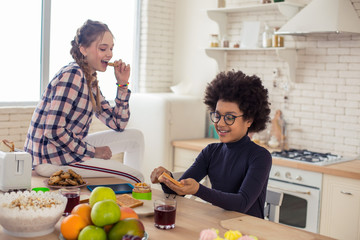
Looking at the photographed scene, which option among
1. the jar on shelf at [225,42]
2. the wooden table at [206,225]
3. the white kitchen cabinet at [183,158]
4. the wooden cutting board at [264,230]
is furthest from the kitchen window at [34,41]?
the wooden cutting board at [264,230]

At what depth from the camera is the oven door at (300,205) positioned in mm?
4246

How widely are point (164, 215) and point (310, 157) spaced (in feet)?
8.96

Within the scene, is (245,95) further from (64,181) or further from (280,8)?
(280,8)

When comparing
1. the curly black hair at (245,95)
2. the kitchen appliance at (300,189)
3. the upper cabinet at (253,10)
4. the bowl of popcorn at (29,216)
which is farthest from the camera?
the upper cabinet at (253,10)

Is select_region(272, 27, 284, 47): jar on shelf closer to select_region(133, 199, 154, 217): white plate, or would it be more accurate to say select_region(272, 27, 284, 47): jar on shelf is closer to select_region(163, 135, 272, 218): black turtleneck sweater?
select_region(163, 135, 272, 218): black turtleneck sweater

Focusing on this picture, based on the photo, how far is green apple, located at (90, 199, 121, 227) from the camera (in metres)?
1.75

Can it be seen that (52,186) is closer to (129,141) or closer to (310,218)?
(129,141)

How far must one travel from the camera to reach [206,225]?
213cm

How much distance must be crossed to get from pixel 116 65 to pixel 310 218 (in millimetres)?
2097

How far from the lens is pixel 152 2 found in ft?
19.3

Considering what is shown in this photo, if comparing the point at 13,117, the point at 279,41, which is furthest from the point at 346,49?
the point at 13,117

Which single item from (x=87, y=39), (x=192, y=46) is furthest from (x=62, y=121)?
(x=192, y=46)

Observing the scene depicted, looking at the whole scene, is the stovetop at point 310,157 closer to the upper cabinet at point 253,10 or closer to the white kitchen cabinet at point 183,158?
the white kitchen cabinet at point 183,158

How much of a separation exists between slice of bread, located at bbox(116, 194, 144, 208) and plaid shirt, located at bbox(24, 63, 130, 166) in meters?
0.91
